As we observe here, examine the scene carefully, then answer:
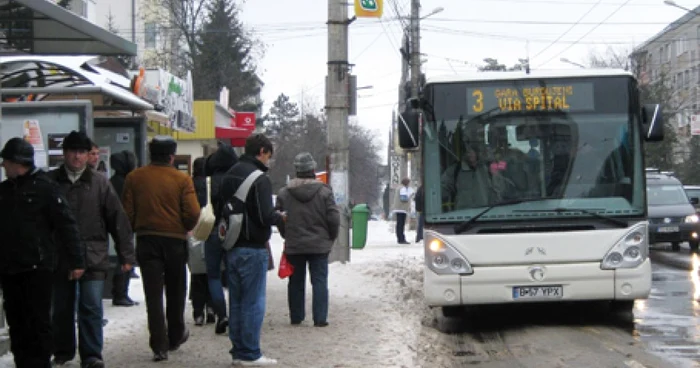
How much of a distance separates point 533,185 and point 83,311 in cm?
550

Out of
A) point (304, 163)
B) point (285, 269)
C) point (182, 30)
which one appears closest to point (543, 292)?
point (285, 269)

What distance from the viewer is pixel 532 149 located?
11953 mm

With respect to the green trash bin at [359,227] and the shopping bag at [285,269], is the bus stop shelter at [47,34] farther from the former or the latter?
the green trash bin at [359,227]

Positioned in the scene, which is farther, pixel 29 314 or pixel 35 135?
pixel 35 135

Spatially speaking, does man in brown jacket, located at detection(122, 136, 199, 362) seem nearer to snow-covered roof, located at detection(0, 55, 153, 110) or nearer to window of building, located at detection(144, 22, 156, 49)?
snow-covered roof, located at detection(0, 55, 153, 110)

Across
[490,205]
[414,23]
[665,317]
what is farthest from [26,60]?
[414,23]

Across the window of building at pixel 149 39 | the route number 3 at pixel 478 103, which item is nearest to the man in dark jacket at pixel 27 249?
the route number 3 at pixel 478 103

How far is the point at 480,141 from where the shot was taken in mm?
11992

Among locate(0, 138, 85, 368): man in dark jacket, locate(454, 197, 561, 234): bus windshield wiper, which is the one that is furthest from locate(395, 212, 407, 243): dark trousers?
locate(0, 138, 85, 368): man in dark jacket

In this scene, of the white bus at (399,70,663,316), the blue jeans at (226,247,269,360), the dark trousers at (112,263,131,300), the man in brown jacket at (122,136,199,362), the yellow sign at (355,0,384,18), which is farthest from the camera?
the yellow sign at (355,0,384,18)

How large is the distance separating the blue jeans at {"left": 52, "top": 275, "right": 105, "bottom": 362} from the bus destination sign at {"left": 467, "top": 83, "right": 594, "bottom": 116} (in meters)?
5.32

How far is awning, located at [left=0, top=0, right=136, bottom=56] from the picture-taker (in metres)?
9.48

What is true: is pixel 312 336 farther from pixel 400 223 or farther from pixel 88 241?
pixel 400 223

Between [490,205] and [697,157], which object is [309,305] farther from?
[697,157]
